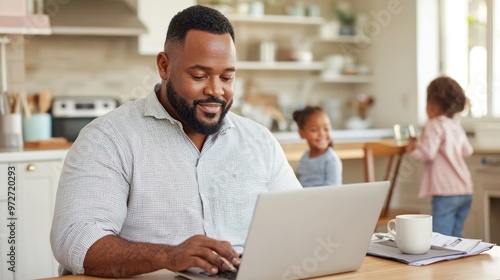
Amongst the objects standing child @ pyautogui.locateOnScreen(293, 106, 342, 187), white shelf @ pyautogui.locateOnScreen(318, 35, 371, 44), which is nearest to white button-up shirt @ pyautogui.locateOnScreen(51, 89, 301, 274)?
standing child @ pyautogui.locateOnScreen(293, 106, 342, 187)

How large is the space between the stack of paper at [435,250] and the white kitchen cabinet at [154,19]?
334cm

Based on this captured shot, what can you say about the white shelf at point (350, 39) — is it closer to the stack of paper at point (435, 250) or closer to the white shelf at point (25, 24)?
the white shelf at point (25, 24)

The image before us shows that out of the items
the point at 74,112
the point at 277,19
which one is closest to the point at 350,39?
the point at 277,19

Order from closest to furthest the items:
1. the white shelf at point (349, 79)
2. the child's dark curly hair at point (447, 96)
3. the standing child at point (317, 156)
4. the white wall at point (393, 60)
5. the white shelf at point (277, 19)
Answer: the standing child at point (317, 156)
the child's dark curly hair at point (447, 96)
the white shelf at point (277, 19)
the white wall at point (393, 60)
the white shelf at point (349, 79)

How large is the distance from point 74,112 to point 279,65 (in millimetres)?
1655

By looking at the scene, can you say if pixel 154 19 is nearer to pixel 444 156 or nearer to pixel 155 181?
pixel 444 156

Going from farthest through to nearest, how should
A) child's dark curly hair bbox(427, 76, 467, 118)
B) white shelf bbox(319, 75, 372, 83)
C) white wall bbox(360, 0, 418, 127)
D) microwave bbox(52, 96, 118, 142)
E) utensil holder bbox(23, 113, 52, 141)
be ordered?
white shelf bbox(319, 75, 372, 83)
white wall bbox(360, 0, 418, 127)
microwave bbox(52, 96, 118, 142)
utensil holder bbox(23, 113, 52, 141)
child's dark curly hair bbox(427, 76, 467, 118)

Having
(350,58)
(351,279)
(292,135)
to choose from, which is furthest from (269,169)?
(350,58)

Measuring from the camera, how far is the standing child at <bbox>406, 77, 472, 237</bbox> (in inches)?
161

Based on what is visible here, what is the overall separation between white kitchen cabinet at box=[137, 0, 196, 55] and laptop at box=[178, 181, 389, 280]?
3577 millimetres

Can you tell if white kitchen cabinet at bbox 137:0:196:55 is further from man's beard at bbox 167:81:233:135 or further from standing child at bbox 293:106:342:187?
man's beard at bbox 167:81:233:135

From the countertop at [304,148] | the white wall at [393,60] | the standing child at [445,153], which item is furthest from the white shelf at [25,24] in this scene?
the white wall at [393,60]

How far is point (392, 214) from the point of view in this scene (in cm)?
454

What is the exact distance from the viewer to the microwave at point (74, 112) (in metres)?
4.71
